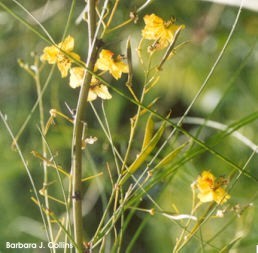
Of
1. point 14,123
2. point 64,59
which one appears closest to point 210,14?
point 14,123

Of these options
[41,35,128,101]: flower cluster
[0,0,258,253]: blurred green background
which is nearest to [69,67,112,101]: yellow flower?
[41,35,128,101]: flower cluster

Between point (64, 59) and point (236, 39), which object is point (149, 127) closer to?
point (64, 59)

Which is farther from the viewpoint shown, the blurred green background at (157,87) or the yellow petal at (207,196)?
the blurred green background at (157,87)

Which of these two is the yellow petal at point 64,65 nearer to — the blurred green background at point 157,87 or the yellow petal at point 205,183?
the yellow petal at point 205,183

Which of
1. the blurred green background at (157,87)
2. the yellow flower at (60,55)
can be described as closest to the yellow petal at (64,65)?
the yellow flower at (60,55)

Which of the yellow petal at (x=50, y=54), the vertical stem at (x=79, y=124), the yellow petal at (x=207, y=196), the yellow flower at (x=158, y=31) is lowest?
the yellow petal at (x=207, y=196)

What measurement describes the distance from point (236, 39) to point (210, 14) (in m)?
0.07

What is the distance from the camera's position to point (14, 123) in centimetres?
86

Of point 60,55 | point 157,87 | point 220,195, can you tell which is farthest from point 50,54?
point 157,87

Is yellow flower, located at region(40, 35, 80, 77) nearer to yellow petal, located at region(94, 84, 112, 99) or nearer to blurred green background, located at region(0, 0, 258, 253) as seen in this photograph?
yellow petal, located at region(94, 84, 112, 99)

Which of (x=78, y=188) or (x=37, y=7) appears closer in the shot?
(x=78, y=188)

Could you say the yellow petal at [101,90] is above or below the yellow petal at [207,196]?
above

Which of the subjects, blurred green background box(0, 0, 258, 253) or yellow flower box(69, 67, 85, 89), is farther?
blurred green background box(0, 0, 258, 253)

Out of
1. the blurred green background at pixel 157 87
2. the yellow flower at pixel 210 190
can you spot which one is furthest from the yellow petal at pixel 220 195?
the blurred green background at pixel 157 87
